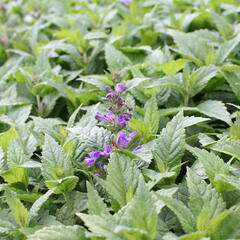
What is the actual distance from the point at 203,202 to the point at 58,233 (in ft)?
1.94

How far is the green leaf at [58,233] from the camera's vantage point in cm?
153

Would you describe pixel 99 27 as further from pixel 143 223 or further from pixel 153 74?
pixel 143 223

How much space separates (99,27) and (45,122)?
5.42 ft

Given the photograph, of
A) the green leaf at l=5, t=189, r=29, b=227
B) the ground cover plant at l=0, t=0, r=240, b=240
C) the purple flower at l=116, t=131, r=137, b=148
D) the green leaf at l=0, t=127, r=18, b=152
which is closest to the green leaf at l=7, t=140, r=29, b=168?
the ground cover plant at l=0, t=0, r=240, b=240

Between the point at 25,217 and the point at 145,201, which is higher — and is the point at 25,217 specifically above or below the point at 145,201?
below

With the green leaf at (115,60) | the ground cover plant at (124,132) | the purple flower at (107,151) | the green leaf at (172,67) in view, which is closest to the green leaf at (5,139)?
the ground cover plant at (124,132)

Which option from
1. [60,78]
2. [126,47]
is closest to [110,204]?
[60,78]

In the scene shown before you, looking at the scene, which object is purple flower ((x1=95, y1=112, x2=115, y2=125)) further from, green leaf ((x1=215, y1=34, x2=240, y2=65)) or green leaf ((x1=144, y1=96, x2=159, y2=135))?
green leaf ((x1=215, y1=34, x2=240, y2=65))

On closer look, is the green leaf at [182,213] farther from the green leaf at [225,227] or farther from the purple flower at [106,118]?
the purple flower at [106,118]

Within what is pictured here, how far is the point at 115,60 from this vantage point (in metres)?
2.96

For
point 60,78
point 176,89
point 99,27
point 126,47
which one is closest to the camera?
point 176,89

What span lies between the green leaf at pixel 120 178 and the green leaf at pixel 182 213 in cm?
21

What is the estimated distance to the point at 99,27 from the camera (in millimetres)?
3904

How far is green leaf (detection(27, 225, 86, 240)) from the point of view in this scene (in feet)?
5.01
